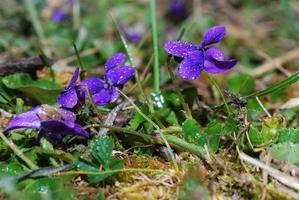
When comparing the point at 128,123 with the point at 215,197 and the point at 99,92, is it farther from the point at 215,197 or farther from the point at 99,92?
the point at 215,197

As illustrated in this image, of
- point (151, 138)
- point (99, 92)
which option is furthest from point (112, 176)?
point (99, 92)

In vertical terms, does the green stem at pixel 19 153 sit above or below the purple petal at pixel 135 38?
above

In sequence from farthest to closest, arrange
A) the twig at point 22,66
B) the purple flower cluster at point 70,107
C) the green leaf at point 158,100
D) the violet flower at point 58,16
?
the violet flower at point 58,16 < the twig at point 22,66 < the green leaf at point 158,100 < the purple flower cluster at point 70,107

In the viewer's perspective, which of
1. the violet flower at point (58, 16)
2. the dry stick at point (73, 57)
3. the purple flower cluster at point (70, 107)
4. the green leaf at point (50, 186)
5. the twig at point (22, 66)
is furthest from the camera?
the violet flower at point (58, 16)

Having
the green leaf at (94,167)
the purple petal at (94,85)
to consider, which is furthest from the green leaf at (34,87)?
the green leaf at (94,167)

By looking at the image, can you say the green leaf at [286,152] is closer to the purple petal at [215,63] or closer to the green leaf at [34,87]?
the purple petal at [215,63]
